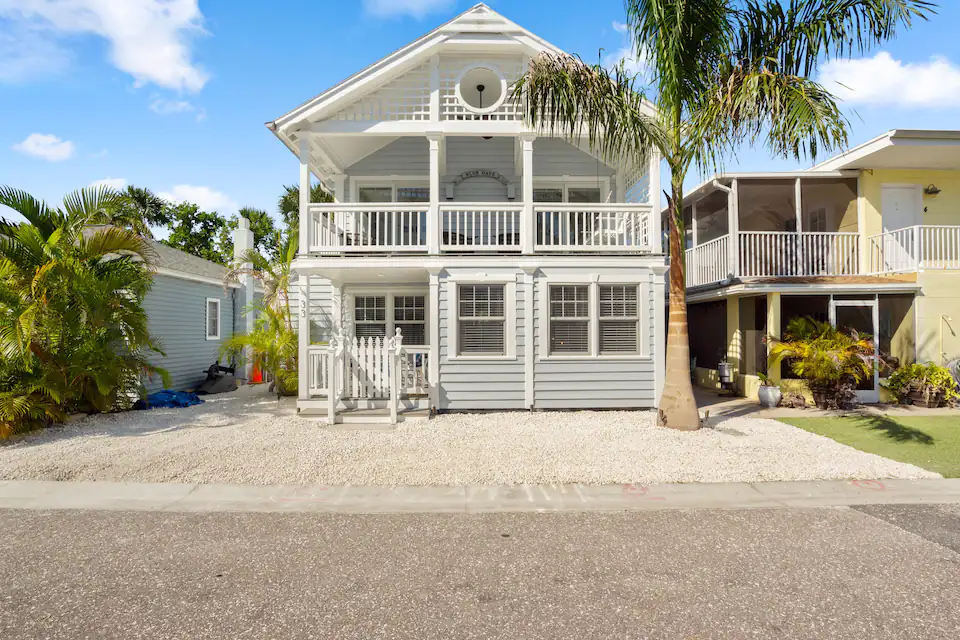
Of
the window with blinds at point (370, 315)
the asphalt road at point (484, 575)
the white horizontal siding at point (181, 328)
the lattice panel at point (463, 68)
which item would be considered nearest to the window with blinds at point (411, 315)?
the window with blinds at point (370, 315)

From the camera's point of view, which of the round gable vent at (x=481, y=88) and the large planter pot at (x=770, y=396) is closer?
the round gable vent at (x=481, y=88)

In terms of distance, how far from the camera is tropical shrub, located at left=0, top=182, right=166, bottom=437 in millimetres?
7809

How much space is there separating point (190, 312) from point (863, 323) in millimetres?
18361

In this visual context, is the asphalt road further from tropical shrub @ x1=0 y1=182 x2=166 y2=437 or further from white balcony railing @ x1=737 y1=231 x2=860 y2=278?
white balcony railing @ x1=737 y1=231 x2=860 y2=278

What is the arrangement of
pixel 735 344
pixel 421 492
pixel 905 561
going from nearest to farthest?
pixel 905 561 < pixel 421 492 < pixel 735 344

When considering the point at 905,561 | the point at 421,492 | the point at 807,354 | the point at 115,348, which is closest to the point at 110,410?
the point at 115,348

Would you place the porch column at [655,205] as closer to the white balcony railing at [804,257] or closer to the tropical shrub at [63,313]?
the white balcony railing at [804,257]

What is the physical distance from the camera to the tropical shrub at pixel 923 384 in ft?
35.3

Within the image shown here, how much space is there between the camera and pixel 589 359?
991 cm

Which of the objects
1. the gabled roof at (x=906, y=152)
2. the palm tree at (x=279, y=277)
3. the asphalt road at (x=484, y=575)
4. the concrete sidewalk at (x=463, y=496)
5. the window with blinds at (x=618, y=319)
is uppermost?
the gabled roof at (x=906, y=152)

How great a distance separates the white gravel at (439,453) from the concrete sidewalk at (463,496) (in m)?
0.21

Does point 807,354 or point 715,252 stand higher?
point 715,252

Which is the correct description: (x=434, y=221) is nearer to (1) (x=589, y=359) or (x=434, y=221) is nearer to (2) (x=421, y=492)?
(1) (x=589, y=359)

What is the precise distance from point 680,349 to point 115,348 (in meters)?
10.8
